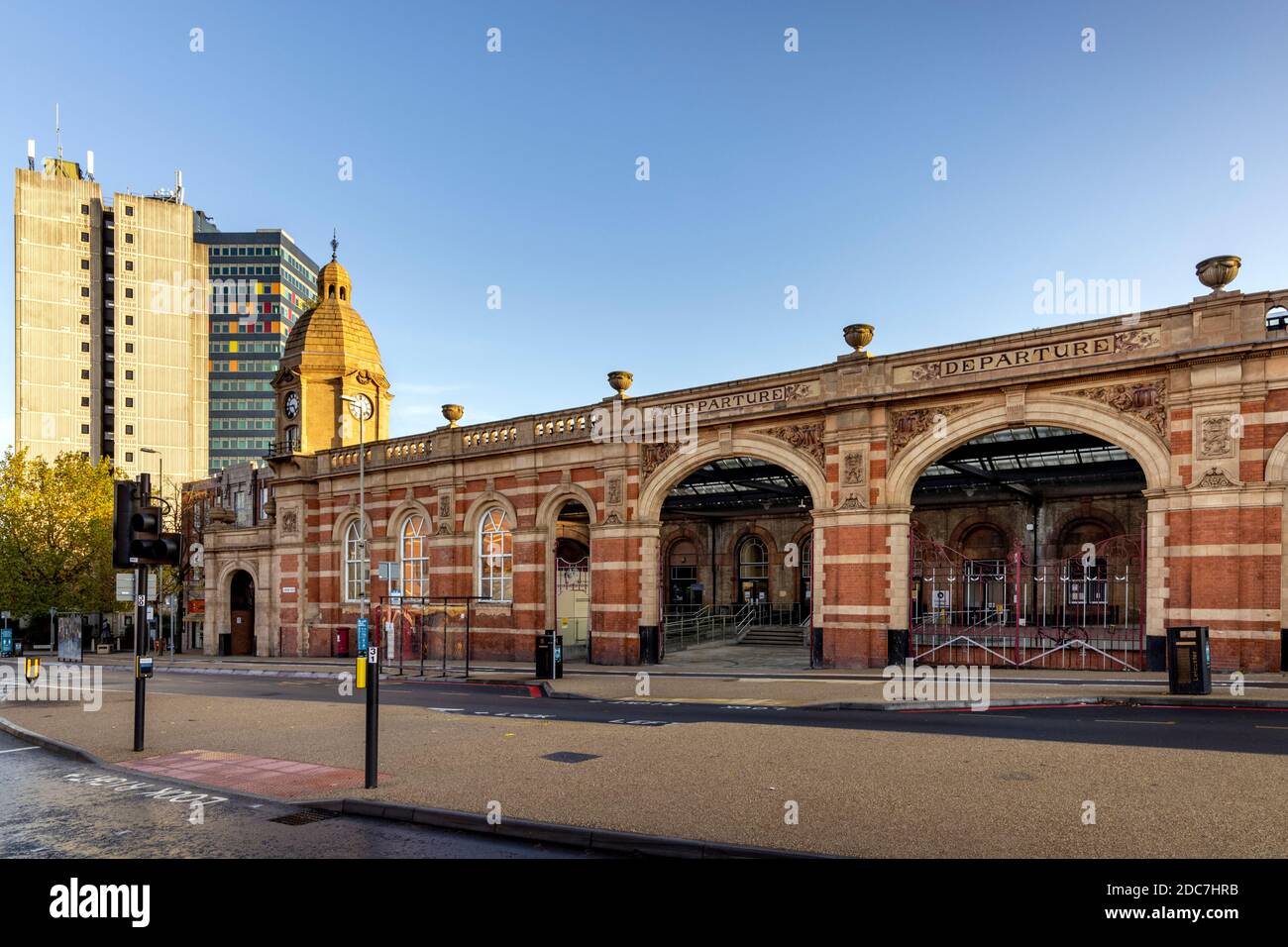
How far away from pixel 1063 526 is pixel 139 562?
3370 cm

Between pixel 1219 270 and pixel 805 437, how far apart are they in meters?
10.4

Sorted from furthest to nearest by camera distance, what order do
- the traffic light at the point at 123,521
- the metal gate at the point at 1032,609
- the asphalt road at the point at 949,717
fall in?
the metal gate at the point at 1032,609, the asphalt road at the point at 949,717, the traffic light at the point at 123,521

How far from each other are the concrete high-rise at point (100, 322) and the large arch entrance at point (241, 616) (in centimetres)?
4779

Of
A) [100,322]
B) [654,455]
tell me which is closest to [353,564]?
[654,455]

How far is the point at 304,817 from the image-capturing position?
8.34 metres

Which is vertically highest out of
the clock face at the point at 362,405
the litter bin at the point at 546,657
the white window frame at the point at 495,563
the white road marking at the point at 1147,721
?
the clock face at the point at 362,405

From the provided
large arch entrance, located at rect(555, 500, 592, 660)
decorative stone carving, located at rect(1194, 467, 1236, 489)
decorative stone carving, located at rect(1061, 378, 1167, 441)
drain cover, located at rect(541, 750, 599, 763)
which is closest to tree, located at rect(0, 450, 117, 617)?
large arch entrance, located at rect(555, 500, 592, 660)

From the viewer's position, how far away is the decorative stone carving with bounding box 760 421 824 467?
935 inches

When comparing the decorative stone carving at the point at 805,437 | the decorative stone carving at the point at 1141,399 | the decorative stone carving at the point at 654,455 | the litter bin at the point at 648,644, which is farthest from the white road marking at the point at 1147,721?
the decorative stone carving at the point at 654,455

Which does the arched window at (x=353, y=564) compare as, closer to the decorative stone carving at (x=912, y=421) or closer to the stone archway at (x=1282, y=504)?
the decorative stone carving at (x=912, y=421)

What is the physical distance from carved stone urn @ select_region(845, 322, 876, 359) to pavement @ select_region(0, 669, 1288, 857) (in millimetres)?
10971

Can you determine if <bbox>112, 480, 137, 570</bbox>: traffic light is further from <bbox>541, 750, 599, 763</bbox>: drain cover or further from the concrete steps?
the concrete steps

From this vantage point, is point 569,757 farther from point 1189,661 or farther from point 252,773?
point 1189,661

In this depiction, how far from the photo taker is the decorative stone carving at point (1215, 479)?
1815cm
